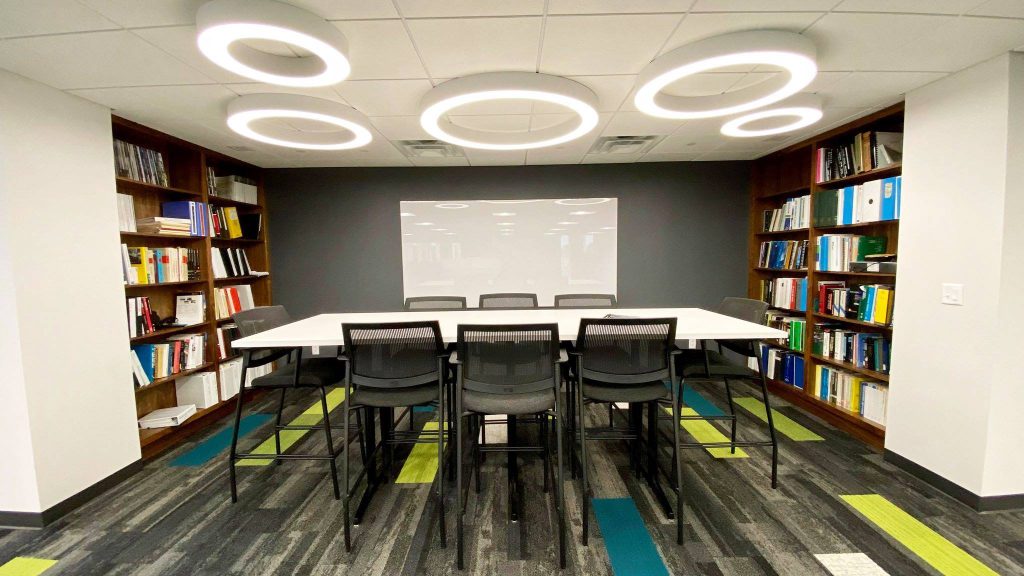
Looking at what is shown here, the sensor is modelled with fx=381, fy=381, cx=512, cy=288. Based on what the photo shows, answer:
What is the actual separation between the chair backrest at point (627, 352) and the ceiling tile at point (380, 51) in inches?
65.2

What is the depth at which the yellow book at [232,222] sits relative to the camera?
3771 millimetres

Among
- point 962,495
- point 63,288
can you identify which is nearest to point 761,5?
point 962,495

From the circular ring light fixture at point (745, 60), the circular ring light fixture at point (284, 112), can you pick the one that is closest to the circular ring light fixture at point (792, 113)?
the circular ring light fixture at point (745, 60)

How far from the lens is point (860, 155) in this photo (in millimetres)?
2998

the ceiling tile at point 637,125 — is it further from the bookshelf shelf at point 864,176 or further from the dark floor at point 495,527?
the dark floor at point 495,527

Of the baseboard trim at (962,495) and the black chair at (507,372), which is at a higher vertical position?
the black chair at (507,372)

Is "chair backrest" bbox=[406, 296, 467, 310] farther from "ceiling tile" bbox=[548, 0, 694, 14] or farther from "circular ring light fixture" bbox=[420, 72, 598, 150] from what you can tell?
"ceiling tile" bbox=[548, 0, 694, 14]

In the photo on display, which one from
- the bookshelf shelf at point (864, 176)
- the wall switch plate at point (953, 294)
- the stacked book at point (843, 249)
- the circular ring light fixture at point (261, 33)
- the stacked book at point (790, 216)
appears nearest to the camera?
the circular ring light fixture at point (261, 33)

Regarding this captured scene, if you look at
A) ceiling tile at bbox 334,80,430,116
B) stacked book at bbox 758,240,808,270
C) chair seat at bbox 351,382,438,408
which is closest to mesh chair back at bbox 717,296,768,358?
stacked book at bbox 758,240,808,270

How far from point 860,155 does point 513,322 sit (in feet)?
10.0

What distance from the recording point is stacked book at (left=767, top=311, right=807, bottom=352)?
3.59m

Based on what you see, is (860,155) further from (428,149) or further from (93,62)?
(93,62)

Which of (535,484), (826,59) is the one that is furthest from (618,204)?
(535,484)

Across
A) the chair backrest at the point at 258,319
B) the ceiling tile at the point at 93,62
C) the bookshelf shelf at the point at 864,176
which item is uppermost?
the ceiling tile at the point at 93,62
